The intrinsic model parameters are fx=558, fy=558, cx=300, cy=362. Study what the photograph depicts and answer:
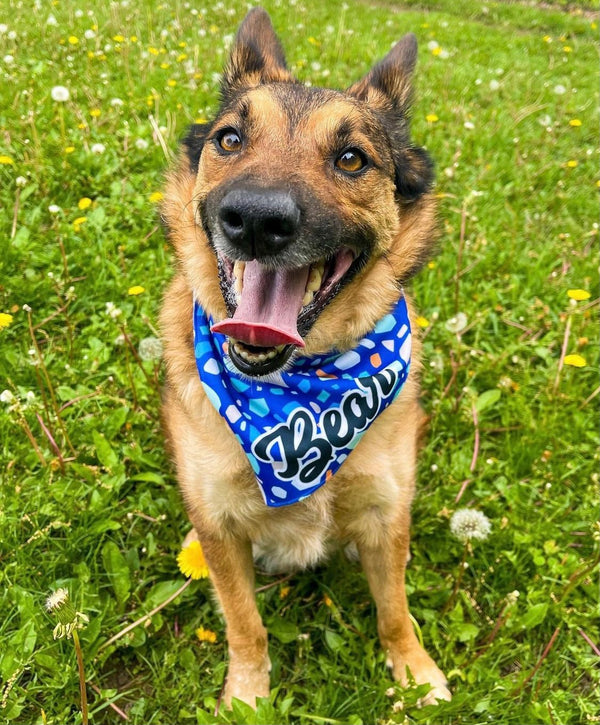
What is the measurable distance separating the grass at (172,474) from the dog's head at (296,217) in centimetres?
118

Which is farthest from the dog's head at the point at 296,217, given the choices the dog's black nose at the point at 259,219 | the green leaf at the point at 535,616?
the green leaf at the point at 535,616

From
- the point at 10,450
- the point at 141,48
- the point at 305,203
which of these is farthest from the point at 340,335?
the point at 141,48

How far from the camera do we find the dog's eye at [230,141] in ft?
7.94

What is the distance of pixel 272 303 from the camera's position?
7.34 feet

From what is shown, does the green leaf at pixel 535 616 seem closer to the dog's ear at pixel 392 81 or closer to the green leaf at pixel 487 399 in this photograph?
the green leaf at pixel 487 399

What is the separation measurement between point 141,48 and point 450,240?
17.8 feet

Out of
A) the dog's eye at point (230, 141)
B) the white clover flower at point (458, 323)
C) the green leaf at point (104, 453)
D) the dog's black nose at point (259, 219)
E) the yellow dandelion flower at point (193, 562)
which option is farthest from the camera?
the white clover flower at point (458, 323)

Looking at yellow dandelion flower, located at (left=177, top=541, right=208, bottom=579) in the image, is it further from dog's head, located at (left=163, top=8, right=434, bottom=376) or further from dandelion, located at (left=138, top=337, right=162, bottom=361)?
dandelion, located at (left=138, top=337, right=162, bottom=361)

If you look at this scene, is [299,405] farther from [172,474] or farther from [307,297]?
[172,474]

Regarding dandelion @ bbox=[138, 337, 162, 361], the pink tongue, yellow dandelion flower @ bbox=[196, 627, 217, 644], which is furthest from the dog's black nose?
yellow dandelion flower @ bbox=[196, 627, 217, 644]

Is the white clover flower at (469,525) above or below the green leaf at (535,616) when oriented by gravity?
above

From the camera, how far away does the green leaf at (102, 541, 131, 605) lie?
2850 mm

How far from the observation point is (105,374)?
3.83m

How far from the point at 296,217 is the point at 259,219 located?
0.14 m
